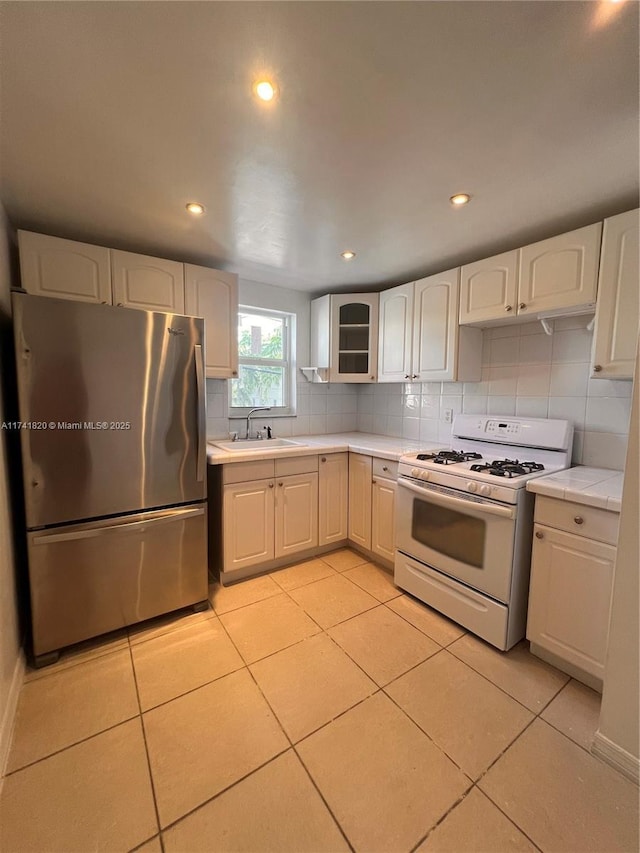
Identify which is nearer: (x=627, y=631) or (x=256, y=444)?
(x=627, y=631)

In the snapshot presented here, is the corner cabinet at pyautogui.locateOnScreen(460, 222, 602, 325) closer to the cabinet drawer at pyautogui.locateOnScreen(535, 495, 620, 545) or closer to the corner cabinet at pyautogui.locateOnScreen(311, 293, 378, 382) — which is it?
the corner cabinet at pyautogui.locateOnScreen(311, 293, 378, 382)

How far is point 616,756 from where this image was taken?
49.2 inches

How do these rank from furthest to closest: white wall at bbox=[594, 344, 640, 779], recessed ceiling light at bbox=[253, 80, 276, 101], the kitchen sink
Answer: the kitchen sink < white wall at bbox=[594, 344, 640, 779] < recessed ceiling light at bbox=[253, 80, 276, 101]

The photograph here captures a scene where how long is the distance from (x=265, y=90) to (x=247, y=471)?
185 cm

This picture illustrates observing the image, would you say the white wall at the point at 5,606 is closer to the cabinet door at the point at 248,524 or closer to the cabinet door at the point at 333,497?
the cabinet door at the point at 248,524

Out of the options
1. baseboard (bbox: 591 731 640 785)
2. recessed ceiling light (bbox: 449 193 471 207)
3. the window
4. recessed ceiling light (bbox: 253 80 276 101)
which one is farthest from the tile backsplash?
recessed ceiling light (bbox: 253 80 276 101)

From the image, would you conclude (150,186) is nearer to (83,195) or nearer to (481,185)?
(83,195)

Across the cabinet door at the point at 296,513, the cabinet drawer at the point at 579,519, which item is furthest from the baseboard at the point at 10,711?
the cabinet drawer at the point at 579,519

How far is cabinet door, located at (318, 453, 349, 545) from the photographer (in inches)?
105

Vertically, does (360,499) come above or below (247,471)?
below

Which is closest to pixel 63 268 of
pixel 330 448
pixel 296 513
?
pixel 330 448

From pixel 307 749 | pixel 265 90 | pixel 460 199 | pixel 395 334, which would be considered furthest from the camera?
pixel 395 334

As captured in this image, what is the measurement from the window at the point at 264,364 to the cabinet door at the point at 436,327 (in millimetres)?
1156

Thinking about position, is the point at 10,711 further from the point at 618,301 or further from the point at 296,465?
the point at 618,301
